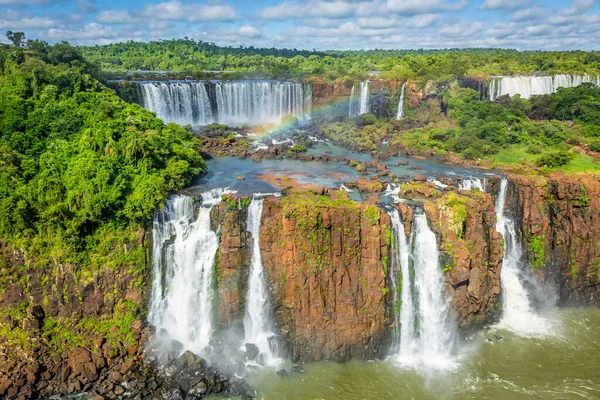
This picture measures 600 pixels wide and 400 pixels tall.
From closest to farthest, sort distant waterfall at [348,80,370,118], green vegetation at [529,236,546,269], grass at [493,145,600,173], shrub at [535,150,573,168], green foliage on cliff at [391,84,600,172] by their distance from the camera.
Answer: green vegetation at [529,236,546,269]
grass at [493,145,600,173]
shrub at [535,150,573,168]
green foliage on cliff at [391,84,600,172]
distant waterfall at [348,80,370,118]

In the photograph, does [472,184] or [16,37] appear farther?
[16,37]

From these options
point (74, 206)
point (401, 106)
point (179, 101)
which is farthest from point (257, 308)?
point (401, 106)

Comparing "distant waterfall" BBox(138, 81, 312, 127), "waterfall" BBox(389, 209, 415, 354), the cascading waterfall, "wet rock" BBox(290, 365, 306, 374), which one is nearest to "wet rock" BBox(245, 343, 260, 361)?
"wet rock" BBox(290, 365, 306, 374)

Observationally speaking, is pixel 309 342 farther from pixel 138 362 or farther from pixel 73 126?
pixel 73 126

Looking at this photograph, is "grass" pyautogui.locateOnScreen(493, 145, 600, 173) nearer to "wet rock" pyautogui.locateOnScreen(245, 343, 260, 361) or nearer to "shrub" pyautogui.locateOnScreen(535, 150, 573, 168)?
"shrub" pyautogui.locateOnScreen(535, 150, 573, 168)

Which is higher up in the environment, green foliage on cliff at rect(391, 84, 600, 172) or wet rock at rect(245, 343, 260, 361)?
green foliage on cliff at rect(391, 84, 600, 172)

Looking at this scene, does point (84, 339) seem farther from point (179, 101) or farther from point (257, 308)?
point (179, 101)

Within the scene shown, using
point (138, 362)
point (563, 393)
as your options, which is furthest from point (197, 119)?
point (563, 393)
